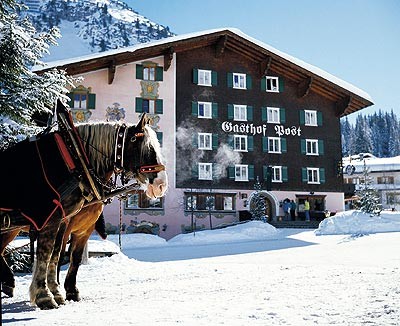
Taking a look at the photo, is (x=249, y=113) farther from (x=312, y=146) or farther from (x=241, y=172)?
(x=312, y=146)

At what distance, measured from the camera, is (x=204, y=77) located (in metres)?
32.9

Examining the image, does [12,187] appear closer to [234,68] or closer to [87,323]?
[87,323]

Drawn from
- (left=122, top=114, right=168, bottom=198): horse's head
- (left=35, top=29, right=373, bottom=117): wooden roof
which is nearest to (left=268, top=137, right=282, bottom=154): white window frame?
(left=35, top=29, right=373, bottom=117): wooden roof

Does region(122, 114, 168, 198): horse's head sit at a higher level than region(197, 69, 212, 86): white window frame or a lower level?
lower

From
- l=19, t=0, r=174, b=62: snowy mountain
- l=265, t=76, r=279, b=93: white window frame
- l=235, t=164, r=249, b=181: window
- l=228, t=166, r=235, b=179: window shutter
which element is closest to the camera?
l=228, t=166, r=235, b=179: window shutter

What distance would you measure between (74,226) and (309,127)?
31672mm

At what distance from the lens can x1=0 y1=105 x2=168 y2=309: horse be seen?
15.6 feet

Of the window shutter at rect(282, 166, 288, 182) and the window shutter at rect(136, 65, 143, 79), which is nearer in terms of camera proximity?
the window shutter at rect(136, 65, 143, 79)

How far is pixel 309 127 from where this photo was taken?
117ft

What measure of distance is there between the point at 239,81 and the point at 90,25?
130 metres

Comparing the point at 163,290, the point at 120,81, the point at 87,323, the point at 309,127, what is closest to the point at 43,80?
the point at 163,290

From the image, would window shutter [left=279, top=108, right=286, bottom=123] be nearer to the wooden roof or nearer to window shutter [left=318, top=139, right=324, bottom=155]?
the wooden roof

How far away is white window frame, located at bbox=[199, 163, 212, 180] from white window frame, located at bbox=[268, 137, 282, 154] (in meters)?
5.23

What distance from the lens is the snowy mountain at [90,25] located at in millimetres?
133625
